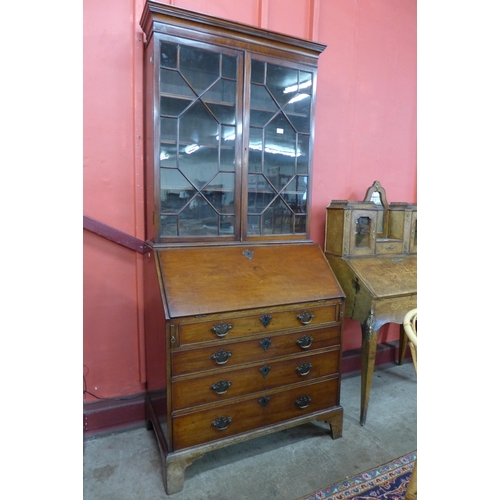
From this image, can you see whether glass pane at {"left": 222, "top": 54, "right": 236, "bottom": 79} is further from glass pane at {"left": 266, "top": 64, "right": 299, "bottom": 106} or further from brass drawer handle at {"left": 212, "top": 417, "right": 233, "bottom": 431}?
brass drawer handle at {"left": 212, "top": 417, "right": 233, "bottom": 431}

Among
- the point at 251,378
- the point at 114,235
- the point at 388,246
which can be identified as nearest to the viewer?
the point at 251,378

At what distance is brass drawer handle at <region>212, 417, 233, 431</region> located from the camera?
5.80 feet

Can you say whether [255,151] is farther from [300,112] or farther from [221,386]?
[221,386]

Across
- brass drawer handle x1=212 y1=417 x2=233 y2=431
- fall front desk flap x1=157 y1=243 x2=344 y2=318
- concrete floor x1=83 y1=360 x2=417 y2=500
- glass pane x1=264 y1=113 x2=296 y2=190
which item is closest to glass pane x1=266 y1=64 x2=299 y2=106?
glass pane x1=264 y1=113 x2=296 y2=190

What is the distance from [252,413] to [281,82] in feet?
5.98

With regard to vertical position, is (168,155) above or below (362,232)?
above

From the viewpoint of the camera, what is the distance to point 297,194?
220cm

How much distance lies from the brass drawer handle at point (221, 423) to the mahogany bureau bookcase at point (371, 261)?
0.94 metres

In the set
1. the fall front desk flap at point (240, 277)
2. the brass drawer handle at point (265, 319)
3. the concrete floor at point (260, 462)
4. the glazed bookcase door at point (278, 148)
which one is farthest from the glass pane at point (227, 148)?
the concrete floor at point (260, 462)

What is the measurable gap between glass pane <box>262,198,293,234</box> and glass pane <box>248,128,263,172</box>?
24 centimetres

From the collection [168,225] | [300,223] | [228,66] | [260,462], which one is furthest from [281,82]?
[260,462]

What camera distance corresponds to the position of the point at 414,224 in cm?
256
